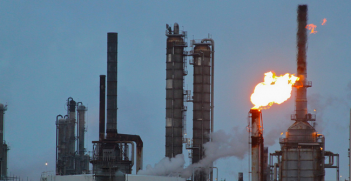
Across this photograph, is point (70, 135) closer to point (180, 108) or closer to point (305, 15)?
point (180, 108)

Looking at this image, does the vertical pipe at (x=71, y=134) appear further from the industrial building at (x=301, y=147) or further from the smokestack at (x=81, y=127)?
the industrial building at (x=301, y=147)

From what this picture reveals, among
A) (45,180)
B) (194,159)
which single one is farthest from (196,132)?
(45,180)

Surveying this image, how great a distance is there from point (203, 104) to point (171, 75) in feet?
15.2

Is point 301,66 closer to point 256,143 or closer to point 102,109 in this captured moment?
point 102,109

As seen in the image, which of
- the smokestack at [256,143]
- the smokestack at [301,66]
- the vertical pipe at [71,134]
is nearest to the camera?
the smokestack at [256,143]

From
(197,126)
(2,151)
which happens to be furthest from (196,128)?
(2,151)

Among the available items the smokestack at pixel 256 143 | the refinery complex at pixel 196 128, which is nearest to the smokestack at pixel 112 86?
the refinery complex at pixel 196 128

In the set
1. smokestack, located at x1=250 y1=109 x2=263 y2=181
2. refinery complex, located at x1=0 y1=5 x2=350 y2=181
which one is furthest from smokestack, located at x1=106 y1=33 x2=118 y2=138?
smokestack, located at x1=250 y1=109 x2=263 y2=181

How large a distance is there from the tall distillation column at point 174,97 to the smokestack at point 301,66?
491 inches

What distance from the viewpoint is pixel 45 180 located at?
82562mm

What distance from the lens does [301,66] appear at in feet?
281

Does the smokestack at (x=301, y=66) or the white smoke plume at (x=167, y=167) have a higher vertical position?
the smokestack at (x=301, y=66)

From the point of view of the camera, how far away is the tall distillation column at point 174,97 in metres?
83.8

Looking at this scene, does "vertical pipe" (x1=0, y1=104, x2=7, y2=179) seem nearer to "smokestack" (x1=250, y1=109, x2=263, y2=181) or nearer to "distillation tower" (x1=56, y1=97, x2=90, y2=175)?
"distillation tower" (x1=56, y1=97, x2=90, y2=175)
